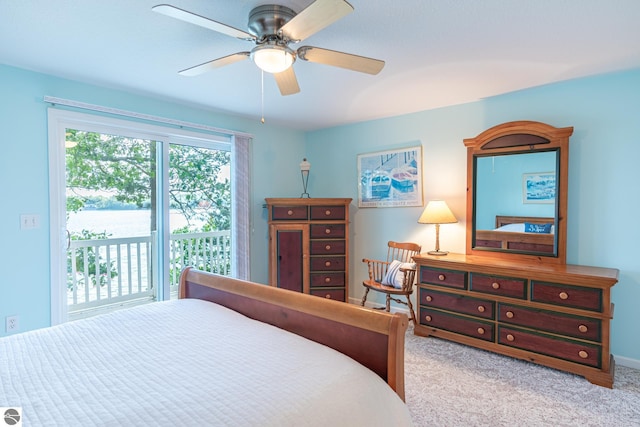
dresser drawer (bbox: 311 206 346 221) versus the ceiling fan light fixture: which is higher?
the ceiling fan light fixture

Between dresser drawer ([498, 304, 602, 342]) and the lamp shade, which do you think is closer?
dresser drawer ([498, 304, 602, 342])

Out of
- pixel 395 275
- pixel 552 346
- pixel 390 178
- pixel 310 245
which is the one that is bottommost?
pixel 552 346

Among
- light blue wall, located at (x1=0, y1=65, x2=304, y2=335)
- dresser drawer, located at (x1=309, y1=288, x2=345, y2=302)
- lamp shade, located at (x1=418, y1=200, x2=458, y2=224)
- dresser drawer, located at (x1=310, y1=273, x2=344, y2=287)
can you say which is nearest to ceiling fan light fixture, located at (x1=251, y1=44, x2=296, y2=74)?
light blue wall, located at (x1=0, y1=65, x2=304, y2=335)

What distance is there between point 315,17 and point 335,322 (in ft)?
4.34

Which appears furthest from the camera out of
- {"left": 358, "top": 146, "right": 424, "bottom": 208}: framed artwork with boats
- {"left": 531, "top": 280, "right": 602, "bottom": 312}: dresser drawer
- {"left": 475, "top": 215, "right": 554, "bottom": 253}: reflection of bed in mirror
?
{"left": 358, "top": 146, "right": 424, "bottom": 208}: framed artwork with boats

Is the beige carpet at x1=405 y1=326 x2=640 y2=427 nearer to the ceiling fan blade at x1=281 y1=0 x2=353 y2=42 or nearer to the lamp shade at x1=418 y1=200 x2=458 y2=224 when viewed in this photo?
the lamp shade at x1=418 y1=200 x2=458 y2=224

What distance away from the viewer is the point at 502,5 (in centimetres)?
168

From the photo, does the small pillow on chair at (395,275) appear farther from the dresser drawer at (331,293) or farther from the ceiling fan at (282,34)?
the ceiling fan at (282,34)

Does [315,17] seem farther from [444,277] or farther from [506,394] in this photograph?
[506,394]

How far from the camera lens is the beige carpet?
6.45 ft

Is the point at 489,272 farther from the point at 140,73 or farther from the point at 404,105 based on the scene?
the point at 140,73

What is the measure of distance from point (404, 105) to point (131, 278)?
3.39 meters

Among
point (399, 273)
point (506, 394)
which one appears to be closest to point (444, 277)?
point (399, 273)

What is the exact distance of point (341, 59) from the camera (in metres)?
1.80
